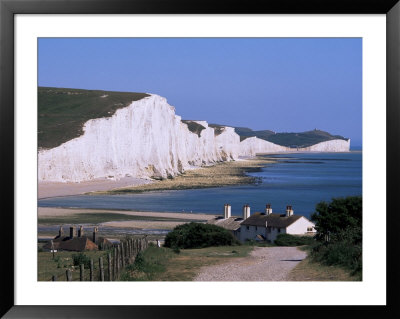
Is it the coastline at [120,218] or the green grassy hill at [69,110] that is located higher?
the green grassy hill at [69,110]

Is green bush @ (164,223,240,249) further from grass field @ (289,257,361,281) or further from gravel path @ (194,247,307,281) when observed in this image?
grass field @ (289,257,361,281)

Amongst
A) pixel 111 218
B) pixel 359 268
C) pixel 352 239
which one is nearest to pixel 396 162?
pixel 359 268

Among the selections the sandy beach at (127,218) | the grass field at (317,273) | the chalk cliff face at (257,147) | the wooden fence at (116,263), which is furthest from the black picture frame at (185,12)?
the chalk cliff face at (257,147)

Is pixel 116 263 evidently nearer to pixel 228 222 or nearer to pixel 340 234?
pixel 340 234

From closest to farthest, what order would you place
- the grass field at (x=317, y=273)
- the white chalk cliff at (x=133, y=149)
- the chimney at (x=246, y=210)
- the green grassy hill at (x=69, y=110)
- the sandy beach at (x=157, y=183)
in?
1. the grass field at (x=317, y=273)
2. the chimney at (x=246, y=210)
3. the sandy beach at (x=157, y=183)
4. the white chalk cliff at (x=133, y=149)
5. the green grassy hill at (x=69, y=110)

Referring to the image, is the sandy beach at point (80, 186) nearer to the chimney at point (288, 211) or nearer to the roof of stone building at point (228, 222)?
the roof of stone building at point (228, 222)

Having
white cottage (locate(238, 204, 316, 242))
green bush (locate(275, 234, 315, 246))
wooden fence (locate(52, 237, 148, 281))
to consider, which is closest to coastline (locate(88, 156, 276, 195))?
white cottage (locate(238, 204, 316, 242))

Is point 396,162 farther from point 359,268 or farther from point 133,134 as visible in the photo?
point 133,134
